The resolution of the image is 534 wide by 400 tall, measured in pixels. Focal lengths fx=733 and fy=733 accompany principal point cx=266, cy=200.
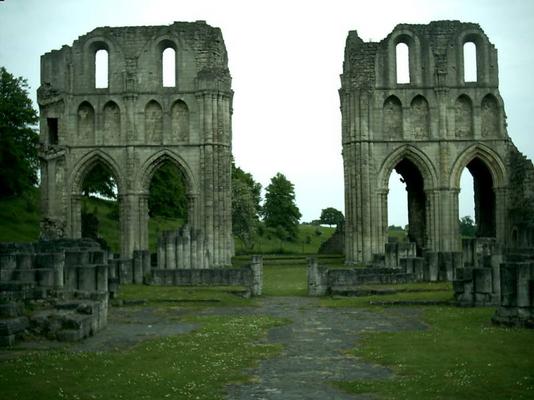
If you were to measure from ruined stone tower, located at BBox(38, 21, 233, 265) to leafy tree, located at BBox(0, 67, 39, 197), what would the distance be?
31.0 feet

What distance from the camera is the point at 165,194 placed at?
62.2m

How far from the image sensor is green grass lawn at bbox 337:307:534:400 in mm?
10109

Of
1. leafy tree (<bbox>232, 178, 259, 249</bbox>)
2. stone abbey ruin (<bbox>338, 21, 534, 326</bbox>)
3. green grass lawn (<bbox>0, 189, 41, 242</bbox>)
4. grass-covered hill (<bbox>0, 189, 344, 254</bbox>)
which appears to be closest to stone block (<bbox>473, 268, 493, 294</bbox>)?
stone abbey ruin (<bbox>338, 21, 534, 326</bbox>)

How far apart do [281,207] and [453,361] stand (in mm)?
57732

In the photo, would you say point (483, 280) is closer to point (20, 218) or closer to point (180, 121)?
point (180, 121)

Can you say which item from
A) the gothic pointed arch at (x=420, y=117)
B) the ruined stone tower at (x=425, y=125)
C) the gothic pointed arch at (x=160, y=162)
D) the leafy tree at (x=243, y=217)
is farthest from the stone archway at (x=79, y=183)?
the leafy tree at (x=243, y=217)

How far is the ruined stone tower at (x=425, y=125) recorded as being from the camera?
39.0 meters

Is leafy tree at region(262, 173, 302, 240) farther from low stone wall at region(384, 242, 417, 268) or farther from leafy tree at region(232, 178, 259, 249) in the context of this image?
low stone wall at region(384, 242, 417, 268)

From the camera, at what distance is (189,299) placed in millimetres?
23766

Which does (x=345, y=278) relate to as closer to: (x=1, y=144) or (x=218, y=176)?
(x=218, y=176)

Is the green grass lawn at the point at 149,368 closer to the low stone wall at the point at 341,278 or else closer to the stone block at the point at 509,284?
the stone block at the point at 509,284

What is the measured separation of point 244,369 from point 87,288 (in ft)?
31.7

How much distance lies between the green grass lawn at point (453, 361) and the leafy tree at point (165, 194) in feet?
148

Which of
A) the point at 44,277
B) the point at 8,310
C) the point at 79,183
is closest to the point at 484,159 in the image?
the point at 79,183
